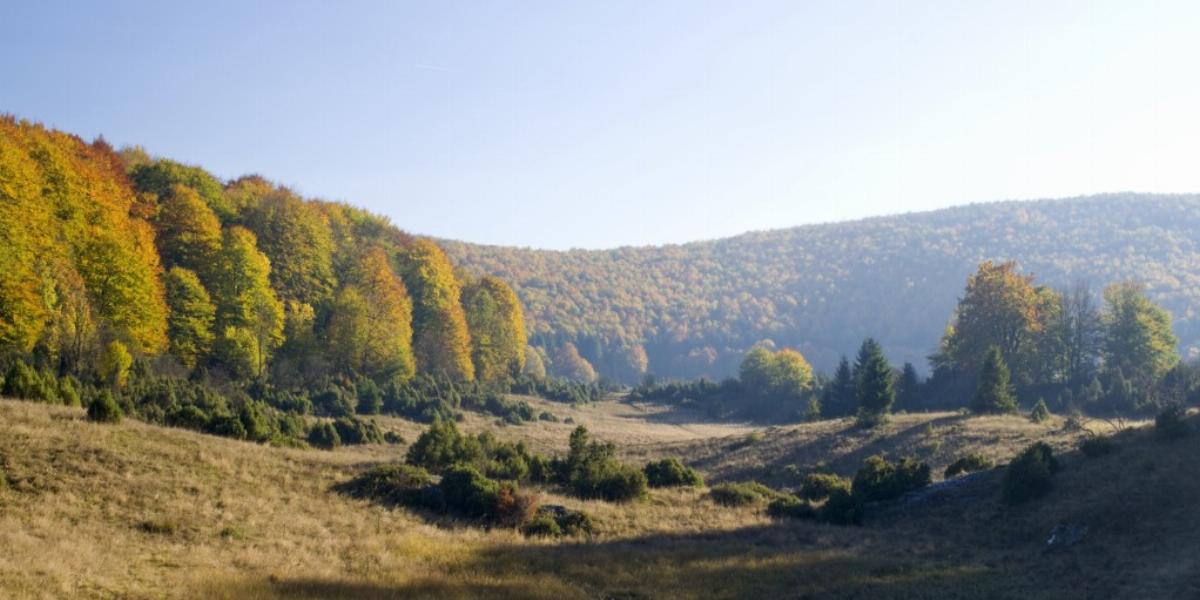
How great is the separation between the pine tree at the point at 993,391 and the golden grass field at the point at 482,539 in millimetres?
18501

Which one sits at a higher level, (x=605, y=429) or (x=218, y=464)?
(x=218, y=464)

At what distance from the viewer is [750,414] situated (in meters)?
87.7

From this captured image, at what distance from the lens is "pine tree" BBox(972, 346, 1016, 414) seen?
46.1 meters

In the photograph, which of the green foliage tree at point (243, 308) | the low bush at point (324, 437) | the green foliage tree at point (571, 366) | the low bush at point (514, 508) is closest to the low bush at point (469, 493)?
the low bush at point (514, 508)

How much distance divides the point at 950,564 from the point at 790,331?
576 feet

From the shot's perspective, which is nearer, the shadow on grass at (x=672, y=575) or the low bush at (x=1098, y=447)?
the shadow on grass at (x=672, y=575)

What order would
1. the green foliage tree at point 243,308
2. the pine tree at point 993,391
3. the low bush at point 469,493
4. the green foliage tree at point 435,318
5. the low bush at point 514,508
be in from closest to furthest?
the low bush at point 514,508 < the low bush at point 469,493 < the pine tree at point 993,391 < the green foliage tree at point 243,308 < the green foliage tree at point 435,318

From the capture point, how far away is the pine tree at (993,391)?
46125 millimetres

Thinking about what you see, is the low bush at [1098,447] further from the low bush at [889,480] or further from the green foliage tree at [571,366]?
the green foliage tree at [571,366]

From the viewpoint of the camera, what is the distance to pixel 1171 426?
26453 millimetres

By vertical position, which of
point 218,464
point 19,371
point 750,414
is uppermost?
point 19,371

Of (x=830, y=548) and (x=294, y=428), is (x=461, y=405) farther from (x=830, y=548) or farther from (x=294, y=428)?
(x=830, y=548)

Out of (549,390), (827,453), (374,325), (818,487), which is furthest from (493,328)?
(818,487)

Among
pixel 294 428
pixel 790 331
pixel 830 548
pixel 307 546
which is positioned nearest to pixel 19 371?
pixel 294 428
